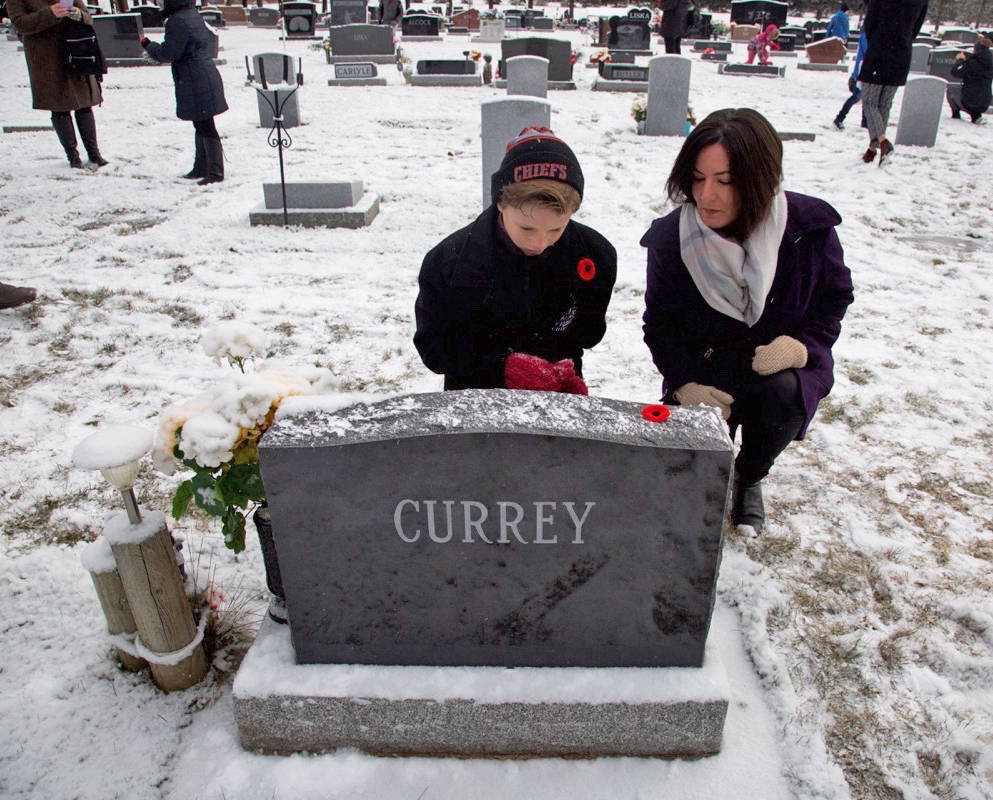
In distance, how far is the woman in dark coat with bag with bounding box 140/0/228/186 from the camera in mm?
6734

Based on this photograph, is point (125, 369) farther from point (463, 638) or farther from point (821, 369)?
point (821, 369)

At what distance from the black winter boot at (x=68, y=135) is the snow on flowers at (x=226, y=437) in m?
7.35

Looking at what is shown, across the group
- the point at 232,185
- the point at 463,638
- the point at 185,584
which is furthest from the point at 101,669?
the point at 232,185

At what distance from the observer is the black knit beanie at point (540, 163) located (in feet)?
6.38

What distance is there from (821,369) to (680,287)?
0.55 meters

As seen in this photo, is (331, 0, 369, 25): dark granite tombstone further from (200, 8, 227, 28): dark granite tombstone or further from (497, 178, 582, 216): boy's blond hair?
(497, 178, 582, 216): boy's blond hair

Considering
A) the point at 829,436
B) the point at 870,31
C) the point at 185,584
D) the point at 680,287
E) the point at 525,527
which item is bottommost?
the point at 829,436

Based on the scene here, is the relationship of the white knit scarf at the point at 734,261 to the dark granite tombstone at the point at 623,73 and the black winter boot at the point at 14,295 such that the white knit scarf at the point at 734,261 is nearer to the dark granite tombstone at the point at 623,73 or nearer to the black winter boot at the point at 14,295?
the black winter boot at the point at 14,295

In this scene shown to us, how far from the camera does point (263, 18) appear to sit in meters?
26.9

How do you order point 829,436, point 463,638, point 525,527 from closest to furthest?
1. point 525,527
2. point 463,638
3. point 829,436

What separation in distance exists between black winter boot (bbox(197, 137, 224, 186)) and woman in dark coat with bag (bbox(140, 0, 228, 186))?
0.42 ft

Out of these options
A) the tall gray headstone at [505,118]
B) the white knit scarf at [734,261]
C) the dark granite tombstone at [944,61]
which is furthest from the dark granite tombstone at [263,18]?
the white knit scarf at [734,261]

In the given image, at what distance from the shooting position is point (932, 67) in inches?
533

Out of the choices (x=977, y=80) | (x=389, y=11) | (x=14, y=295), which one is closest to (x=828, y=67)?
(x=977, y=80)
